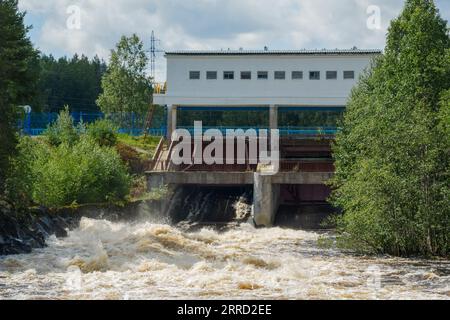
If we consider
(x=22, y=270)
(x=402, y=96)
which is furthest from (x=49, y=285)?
(x=402, y=96)

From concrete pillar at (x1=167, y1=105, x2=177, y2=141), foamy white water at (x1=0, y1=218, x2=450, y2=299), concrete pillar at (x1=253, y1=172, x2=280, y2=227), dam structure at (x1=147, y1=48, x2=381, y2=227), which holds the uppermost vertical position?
dam structure at (x1=147, y1=48, x2=381, y2=227)

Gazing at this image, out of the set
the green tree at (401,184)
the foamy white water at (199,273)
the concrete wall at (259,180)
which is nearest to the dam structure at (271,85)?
the concrete wall at (259,180)

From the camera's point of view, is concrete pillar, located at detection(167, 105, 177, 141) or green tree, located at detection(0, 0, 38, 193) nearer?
green tree, located at detection(0, 0, 38, 193)

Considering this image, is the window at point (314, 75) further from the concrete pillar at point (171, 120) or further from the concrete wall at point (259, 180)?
the concrete wall at point (259, 180)

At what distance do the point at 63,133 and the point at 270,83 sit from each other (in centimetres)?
1517

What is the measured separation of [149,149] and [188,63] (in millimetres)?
6764

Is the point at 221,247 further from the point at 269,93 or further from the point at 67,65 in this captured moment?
the point at 67,65

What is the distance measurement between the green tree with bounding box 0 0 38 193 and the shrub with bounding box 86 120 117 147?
1926 centimetres

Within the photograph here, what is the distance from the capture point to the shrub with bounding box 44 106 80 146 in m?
45.4

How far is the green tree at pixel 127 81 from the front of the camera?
66500 mm

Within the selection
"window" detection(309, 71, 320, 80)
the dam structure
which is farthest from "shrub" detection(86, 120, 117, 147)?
"window" detection(309, 71, 320, 80)

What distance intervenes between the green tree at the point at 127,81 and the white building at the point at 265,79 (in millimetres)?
14252

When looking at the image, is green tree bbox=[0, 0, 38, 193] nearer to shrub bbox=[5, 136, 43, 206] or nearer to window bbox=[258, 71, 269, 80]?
shrub bbox=[5, 136, 43, 206]

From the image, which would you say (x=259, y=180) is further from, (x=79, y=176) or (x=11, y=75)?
(x=11, y=75)
